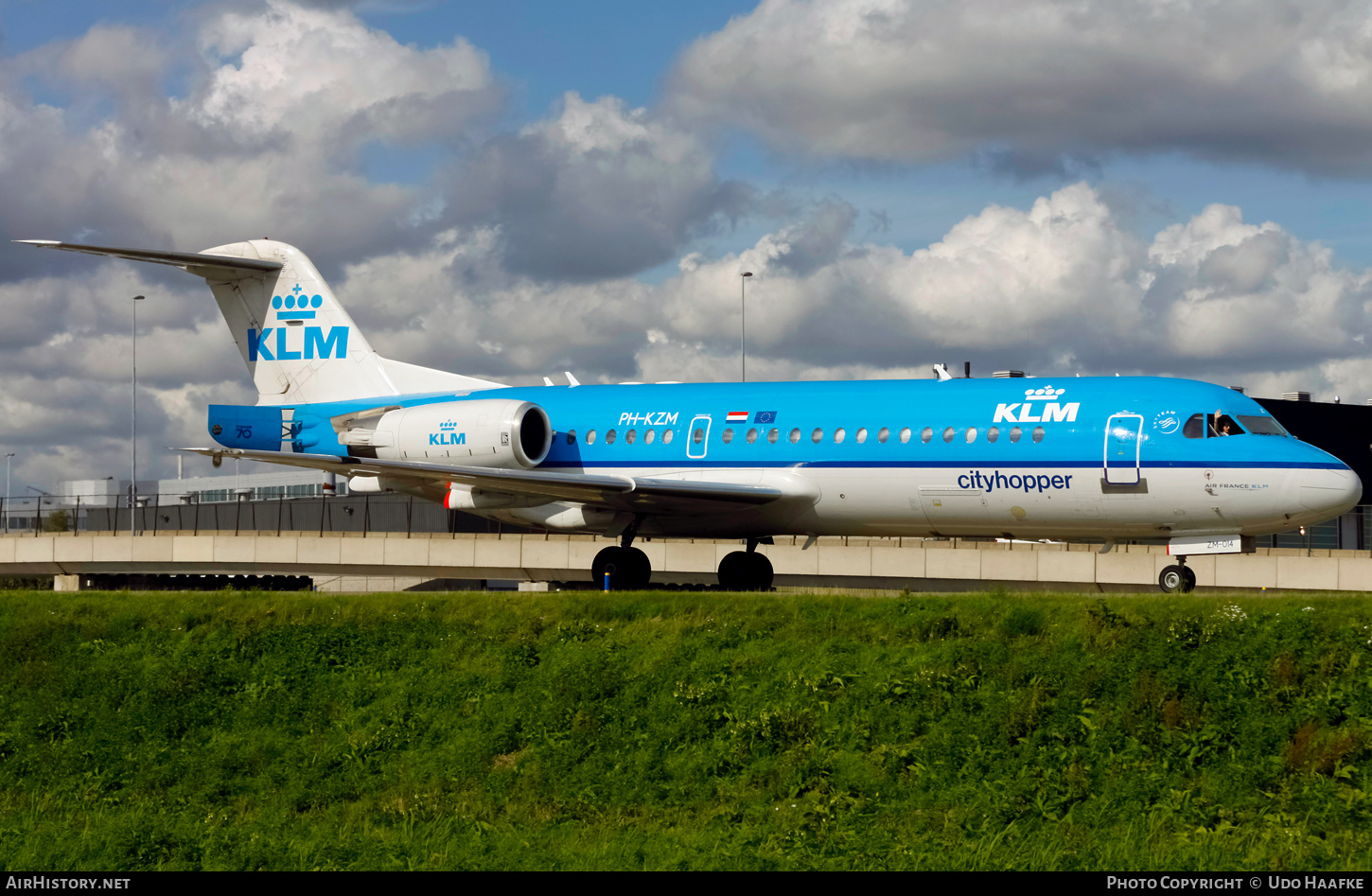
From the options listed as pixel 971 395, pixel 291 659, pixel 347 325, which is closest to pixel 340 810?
pixel 291 659

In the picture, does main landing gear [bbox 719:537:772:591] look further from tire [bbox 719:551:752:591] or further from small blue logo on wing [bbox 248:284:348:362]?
small blue logo on wing [bbox 248:284:348:362]

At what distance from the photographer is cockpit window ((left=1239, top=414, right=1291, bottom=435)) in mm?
22422

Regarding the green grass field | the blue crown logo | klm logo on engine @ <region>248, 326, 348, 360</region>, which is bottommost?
the green grass field

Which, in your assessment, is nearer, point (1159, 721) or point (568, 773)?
point (1159, 721)

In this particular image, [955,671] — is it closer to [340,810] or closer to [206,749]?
[340,810]

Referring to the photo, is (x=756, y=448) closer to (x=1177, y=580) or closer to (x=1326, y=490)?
(x=1177, y=580)

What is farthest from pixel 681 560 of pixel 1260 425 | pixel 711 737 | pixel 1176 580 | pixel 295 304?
pixel 711 737

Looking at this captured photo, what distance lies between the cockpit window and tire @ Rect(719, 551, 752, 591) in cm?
1096

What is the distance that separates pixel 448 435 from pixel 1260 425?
15711 mm

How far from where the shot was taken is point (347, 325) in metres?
32.4

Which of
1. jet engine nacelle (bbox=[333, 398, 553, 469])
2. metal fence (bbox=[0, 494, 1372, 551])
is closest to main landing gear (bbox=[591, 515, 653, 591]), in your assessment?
jet engine nacelle (bbox=[333, 398, 553, 469])

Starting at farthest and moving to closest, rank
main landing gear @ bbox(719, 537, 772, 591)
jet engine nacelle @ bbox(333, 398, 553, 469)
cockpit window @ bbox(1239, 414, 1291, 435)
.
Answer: main landing gear @ bbox(719, 537, 772, 591)
jet engine nacelle @ bbox(333, 398, 553, 469)
cockpit window @ bbox(1239, 414, 1291, 435)

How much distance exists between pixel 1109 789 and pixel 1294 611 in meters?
3.95

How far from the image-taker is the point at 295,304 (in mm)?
32656
